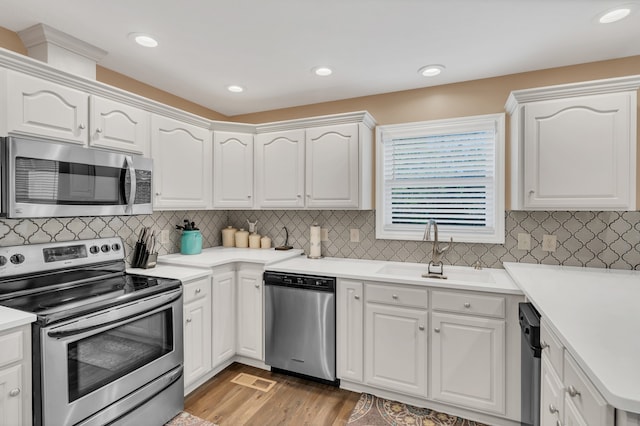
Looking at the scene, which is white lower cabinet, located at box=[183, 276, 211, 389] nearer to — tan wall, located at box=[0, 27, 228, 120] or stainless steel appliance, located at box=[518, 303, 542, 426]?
tan wall, located at box=[0, 27, 228, 120]

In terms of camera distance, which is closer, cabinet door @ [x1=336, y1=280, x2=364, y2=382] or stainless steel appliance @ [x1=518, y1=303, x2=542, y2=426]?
stainless steel appliance @ [x1=518, y1=303, x2=542, y2=426]

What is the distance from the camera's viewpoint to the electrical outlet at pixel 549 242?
2.44 m

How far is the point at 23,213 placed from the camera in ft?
5.47

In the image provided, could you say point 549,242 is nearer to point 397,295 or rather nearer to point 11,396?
point 397,295

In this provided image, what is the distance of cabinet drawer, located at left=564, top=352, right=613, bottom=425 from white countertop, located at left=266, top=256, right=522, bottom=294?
88 cm

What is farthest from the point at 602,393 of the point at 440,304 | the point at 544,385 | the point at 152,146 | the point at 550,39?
the point at 152,146

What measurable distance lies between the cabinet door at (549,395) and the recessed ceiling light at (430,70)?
2.01 m

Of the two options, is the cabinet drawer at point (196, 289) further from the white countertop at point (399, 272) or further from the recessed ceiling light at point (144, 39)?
the recessed ceiling light at point (144, 39)

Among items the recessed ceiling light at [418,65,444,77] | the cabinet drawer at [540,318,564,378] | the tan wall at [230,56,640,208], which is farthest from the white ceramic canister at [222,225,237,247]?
the cabinet drawer at [540,318,564,378]

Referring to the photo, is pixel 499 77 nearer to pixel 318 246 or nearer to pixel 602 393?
pixel 318 246

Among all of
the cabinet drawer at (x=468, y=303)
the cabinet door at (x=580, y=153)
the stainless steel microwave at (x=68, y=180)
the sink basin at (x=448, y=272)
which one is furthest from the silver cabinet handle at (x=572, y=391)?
the stainless steel microwave at (x=68, y=180)

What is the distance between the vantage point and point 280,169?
10.2 feet

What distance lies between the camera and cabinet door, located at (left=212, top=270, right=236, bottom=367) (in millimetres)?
2633

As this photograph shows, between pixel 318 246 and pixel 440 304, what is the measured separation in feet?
4.22
